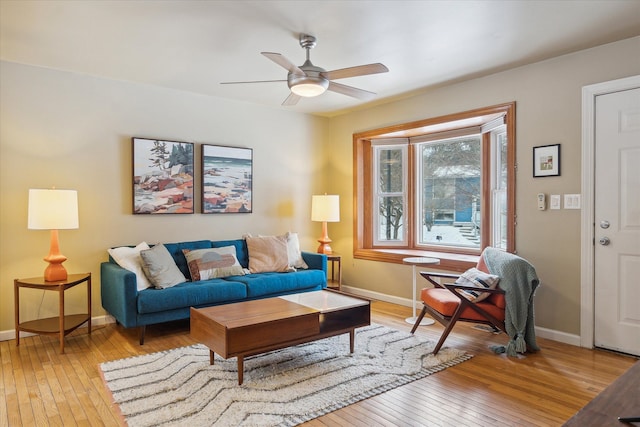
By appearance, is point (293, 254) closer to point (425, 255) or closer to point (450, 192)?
point (425, 255)

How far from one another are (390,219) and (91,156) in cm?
365

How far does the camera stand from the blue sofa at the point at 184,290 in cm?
355

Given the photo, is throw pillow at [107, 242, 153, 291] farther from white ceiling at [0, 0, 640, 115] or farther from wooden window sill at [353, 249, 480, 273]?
wooden window sill at [353, 249, 480, 273]

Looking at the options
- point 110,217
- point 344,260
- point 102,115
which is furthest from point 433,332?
point 102,115

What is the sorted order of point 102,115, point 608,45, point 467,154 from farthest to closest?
point 467,154, point 102,115, point 608,45

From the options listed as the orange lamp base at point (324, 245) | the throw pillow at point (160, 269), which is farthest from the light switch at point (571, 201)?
the throw pillow at point (160, 269)

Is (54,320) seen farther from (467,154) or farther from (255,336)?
(467,154)

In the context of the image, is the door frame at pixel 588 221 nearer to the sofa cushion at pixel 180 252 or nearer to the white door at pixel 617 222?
the white door at pixel 617 222

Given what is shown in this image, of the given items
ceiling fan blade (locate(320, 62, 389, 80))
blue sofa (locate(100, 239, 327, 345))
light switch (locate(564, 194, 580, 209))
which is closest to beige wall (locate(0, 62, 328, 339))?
blue sofa (locate(100, 239, 327, 345))

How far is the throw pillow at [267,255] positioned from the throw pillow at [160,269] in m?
0.90

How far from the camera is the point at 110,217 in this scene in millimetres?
4227

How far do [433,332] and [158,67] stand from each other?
3.63m

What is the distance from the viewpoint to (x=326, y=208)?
212 inches

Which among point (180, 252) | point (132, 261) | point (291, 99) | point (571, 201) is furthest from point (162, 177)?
point (571, 201)
